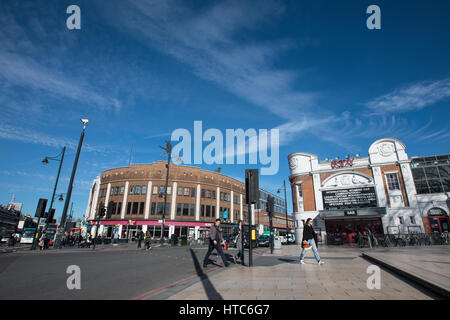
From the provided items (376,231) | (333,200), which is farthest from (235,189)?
(376,231)

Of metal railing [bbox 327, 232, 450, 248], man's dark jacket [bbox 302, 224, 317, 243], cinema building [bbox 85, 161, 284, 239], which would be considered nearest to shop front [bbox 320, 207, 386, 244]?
metal railing [bbox 327, 232, 450, 248]

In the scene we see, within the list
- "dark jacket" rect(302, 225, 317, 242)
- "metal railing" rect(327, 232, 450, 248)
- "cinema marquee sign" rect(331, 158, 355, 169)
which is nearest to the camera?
"dark jacket" rect(302, 225, 317, 242)

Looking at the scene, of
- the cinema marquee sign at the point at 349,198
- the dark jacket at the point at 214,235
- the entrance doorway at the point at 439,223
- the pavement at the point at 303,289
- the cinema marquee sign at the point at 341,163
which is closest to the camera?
the pavement at the point at 303,289

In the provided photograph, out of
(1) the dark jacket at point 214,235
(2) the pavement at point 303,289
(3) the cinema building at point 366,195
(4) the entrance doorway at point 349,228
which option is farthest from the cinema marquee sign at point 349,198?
(2) the pavement at point 303,289

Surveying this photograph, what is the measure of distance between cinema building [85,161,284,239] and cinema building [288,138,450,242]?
20526 millimetres

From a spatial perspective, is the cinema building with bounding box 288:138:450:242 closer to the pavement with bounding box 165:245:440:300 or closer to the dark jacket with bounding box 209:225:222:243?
the dark jacket with bounding box 209:225:222:243

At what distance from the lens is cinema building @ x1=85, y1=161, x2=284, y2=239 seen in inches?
1651

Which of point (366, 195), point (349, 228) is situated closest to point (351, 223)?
point (349, 228)

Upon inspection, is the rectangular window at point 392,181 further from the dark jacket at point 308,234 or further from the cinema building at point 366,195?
the dark jacket at point 308,234

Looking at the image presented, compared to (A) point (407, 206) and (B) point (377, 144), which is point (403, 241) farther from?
(B) point (377, 144)

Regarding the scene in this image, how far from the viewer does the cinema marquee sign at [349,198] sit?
89.2ft

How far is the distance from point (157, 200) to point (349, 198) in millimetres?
31651

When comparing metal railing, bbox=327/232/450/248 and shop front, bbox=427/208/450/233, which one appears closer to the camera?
metal railing, bbox=327/232/450/248

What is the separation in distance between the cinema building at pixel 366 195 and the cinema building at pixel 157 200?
20.5 m
